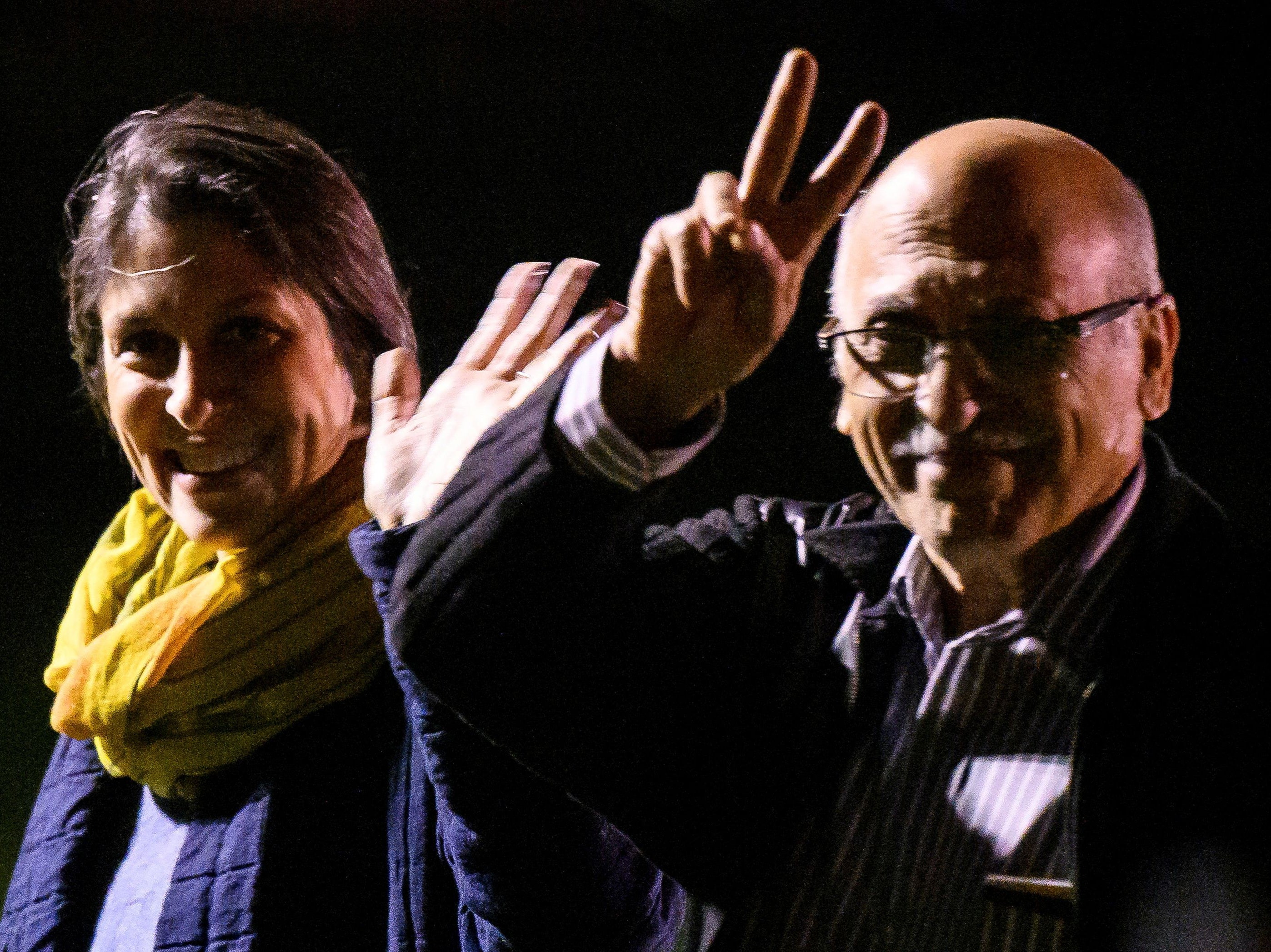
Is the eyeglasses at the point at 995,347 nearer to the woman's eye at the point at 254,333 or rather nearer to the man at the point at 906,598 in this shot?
the man at the point at 906,598

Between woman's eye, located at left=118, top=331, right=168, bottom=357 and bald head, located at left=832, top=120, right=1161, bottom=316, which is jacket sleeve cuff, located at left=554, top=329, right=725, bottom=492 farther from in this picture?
woman's eye, located at left=118, top=331, right=168, bottom=357

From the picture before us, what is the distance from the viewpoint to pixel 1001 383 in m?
0.85

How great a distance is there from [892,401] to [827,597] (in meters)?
0.16

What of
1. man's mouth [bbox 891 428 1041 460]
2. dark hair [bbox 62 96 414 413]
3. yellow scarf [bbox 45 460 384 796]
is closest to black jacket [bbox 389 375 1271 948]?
man's mouth [bbox 891 428 1041 460]

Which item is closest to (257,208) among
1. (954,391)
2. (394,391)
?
(394,391)

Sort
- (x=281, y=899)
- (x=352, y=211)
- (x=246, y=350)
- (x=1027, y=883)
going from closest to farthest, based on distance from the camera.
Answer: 1. (x=1027, y=883)
2. (x=281, y=899)
3. (x=246, y=350)
4. (x=352, y=211)

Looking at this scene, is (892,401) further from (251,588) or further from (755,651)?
(251,588)

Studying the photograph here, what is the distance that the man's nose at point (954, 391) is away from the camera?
2.77 feet

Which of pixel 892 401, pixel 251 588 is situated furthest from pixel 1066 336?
pixel 251 588

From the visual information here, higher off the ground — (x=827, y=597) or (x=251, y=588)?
(x=827, y=597)

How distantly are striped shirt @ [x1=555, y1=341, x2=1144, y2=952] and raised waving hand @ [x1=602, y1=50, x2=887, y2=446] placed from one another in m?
0.03

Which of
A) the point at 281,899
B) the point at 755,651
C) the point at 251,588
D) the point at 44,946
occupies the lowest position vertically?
the point at 44,946

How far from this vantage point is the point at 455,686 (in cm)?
88

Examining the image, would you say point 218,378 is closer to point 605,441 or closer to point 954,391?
point 605,441
